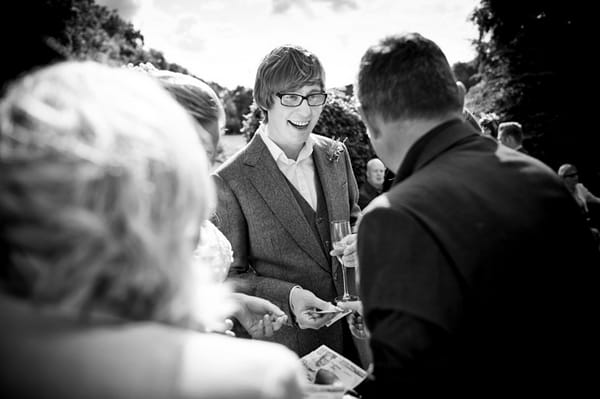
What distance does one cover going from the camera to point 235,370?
0.67 metres

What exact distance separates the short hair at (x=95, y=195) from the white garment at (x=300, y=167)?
79.4 inches

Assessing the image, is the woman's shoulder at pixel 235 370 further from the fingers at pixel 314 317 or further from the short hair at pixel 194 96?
the fingers at pixel 314 317

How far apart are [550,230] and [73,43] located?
1522 millimetres

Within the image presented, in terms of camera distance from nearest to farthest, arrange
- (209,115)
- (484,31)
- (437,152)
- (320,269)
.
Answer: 1. (437,152)
2. (209,115)
3. (320,269)
4. (484,31)

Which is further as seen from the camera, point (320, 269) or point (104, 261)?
point (320, 269)

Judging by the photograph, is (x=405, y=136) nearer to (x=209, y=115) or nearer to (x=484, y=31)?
(x=209, y=115)

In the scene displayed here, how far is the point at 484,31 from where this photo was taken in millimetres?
15133

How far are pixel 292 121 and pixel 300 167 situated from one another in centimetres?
34

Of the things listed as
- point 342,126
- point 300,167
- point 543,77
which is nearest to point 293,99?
point 300,167

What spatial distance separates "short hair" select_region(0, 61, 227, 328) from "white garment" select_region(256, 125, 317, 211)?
2.02 meters

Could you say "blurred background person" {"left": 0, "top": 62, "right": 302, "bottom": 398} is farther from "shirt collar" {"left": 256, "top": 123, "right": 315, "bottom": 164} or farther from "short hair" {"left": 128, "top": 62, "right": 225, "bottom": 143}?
"shirt collar" {"left": 256, "top": 123, "right": 315, "bottom": 164}

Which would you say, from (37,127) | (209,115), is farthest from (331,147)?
(37,127)

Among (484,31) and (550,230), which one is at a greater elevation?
(484,31)

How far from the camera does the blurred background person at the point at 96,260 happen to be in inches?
23.9
